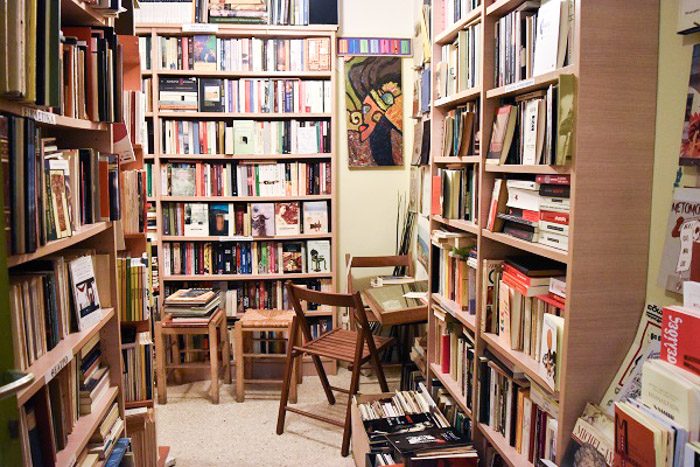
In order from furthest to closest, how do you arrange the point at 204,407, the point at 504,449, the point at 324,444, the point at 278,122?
the point at 278,122 < the point at 204,407 < the point at 324,444 < the point at 504,449

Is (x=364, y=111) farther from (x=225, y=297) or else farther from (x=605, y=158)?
(x=605, y=158)

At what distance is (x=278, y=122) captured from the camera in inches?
158

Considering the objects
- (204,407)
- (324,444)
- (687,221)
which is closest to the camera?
(687,221)

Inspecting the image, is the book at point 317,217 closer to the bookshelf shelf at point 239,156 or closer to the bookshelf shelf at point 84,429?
the bookshelf shelf at point 239,156

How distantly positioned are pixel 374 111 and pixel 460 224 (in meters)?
1.84

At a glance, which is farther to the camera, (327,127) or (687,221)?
(327,127)

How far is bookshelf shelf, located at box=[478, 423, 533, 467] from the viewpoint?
6.49ft

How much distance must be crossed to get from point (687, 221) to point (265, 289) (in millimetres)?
3100

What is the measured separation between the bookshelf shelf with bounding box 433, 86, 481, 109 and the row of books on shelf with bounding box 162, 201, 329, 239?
4.64 feet

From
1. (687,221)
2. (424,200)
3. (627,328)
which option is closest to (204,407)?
(424,200)

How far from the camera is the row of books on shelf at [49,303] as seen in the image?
1412mm

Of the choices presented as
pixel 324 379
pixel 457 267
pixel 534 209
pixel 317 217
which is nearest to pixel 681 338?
pixel 534 209

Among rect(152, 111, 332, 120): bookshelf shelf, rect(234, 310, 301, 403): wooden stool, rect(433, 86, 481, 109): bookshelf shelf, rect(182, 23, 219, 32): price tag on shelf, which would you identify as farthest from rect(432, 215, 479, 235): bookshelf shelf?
rect(182, 23, 219, 32): price tag on shelf

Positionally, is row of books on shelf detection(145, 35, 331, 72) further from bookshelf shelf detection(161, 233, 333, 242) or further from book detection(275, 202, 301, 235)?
bookshelf shelf detection(161, 233, 333, 242)
